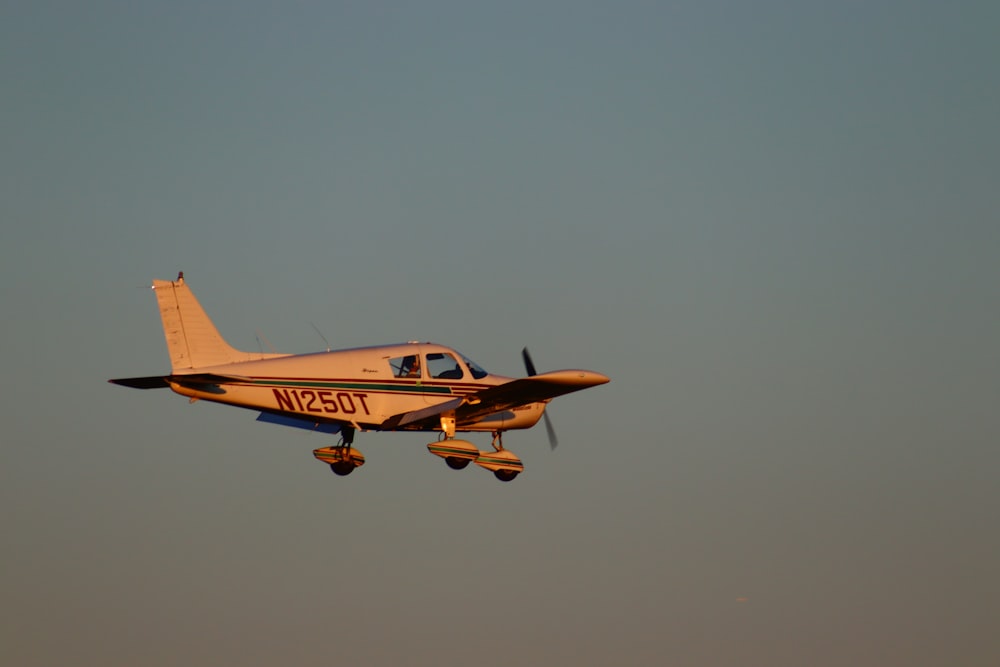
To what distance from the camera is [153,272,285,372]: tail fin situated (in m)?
42.4

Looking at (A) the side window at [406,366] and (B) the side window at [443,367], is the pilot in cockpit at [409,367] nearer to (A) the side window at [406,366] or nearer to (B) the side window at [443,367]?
(A) the side window at [406,366]

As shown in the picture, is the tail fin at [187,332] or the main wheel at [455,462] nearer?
the tail fin at [187,332]

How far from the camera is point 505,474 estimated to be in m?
45.6

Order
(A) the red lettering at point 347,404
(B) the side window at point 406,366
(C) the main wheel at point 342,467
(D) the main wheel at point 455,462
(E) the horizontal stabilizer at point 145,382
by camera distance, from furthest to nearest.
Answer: (C) the main wheel at point 342,467, (D) the main wheel at point 455,462, (B) the side window at point 406,366, (A) the red lettering at point 347,404, (E) the horizontal stabilizer at point 145,382

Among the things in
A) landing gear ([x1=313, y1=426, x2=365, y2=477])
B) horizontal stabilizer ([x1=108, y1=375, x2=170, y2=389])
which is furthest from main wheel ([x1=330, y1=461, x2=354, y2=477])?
horizontal stabilizer ([x1=108, y1=375, x2=170, y2=389])

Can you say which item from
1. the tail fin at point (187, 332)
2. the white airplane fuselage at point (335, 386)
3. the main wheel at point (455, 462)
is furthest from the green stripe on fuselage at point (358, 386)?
the main wheel at point (455, 462)

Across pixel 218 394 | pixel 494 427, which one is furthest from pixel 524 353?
pixel 218 394

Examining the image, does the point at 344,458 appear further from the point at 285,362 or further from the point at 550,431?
the point at 550,431

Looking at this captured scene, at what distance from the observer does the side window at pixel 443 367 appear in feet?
147

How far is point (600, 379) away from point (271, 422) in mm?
7213

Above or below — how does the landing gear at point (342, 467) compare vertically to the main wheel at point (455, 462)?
above

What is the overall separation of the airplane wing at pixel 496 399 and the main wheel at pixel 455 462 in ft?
2.73

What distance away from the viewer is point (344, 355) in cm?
4391

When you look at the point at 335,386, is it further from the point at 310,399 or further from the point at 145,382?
the point at 145,382
